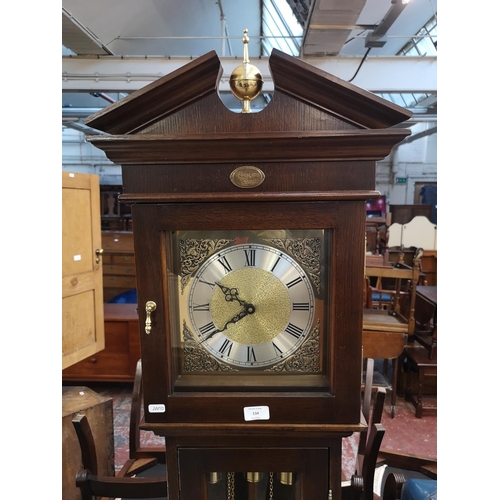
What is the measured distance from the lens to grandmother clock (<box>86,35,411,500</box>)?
2.28ft

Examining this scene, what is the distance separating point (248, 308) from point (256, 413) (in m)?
0.22

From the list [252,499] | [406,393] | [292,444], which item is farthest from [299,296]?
[406,393]

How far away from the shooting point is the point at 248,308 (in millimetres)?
802

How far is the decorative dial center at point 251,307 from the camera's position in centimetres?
80

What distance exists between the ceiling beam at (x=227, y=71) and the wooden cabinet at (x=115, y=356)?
1642mm

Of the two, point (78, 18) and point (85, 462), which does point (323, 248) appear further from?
point (78, 18)

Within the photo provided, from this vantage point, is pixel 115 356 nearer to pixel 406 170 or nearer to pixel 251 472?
pixel 251 472

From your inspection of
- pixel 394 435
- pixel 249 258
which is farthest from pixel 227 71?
pixel 394 435

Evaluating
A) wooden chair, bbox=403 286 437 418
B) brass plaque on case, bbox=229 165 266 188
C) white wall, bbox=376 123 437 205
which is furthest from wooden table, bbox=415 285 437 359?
white wall, bbox=376 123 437 205

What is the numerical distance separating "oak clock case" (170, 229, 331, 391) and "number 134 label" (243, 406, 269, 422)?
41mm

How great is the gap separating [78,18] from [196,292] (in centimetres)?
196

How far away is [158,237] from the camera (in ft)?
2.45

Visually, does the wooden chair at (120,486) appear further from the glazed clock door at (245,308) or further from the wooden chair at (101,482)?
the glazed clock door at (245,308)

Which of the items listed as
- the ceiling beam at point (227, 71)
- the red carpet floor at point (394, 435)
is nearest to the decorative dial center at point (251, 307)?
the red carpet floor at point (394, 435)
